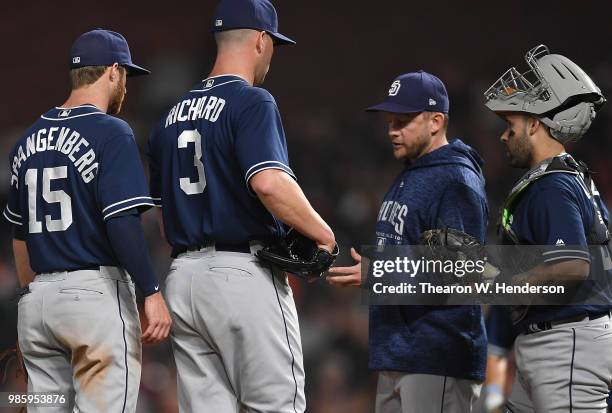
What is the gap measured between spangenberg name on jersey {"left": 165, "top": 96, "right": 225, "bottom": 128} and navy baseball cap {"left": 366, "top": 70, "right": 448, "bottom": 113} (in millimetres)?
727

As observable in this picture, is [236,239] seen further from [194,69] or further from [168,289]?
[194,69]

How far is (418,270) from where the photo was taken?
291cm

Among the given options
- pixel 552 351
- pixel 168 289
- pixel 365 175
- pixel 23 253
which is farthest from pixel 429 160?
pixel 365 175

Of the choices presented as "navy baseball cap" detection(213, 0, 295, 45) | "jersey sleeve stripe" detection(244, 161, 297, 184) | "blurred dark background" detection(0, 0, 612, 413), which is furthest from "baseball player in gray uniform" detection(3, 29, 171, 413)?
"blurred dark background" detection(0, 0, 612, 413)

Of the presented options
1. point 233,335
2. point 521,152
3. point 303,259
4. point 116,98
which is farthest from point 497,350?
point 116,98

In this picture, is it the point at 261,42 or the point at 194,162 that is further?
the point at 261,42

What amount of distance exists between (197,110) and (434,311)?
1004mm

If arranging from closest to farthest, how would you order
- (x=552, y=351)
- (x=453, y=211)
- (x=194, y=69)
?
(x=552, y=351) < (x=453, y=211) < (x=194, y=69)

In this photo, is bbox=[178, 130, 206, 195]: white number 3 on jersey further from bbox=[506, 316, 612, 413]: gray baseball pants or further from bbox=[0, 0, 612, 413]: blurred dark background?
bbox=[0, 0, 612, 413]: blurred dark background

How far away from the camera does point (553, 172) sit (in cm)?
266

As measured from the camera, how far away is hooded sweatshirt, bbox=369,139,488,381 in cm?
284

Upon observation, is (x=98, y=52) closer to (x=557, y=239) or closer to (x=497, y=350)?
(x=557, y=239)

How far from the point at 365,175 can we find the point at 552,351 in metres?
3.09

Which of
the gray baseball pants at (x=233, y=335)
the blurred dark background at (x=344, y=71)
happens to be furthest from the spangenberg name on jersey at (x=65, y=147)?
the blurred dark background at (x=344, y=71)
